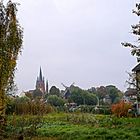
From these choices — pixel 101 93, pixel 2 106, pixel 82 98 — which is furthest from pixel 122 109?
pixel 101 93

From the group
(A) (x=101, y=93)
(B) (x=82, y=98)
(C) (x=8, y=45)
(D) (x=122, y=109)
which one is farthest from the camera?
(A) (x=101, y=93)

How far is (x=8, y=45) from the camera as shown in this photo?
20.0 meters

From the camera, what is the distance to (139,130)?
2002 cm

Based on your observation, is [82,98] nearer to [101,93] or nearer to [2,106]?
[101,93]

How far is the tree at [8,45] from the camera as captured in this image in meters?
19.2

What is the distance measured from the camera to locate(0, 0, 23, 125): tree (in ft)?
63.1

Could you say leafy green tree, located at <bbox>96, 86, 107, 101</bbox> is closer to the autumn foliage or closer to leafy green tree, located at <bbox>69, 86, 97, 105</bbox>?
leafy green tree, located at <bbox>69, 86, 97, 105</bbox>

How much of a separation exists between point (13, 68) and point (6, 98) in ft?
4.94

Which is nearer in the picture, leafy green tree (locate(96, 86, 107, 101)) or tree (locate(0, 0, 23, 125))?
tree (locate(0, 0, 23, 125))

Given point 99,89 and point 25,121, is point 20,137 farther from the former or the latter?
point 99,89

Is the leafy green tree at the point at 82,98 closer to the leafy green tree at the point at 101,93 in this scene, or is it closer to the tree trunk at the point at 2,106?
the leafy green tree at the point at 101,93

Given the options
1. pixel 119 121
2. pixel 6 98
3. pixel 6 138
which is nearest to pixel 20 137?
pixel 6 138

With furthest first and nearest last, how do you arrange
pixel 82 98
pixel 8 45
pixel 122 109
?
1. pixel 82 98
2. pixel 122 109
3. pixel 8 45

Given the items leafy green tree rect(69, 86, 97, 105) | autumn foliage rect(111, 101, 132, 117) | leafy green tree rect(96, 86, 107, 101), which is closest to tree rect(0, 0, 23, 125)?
autumn foliage rect(111, 101, 132, 117)
